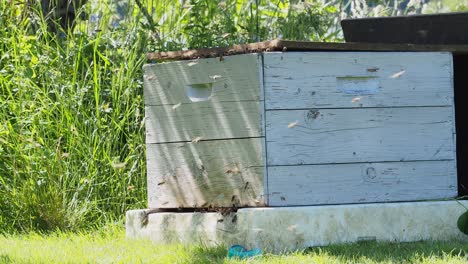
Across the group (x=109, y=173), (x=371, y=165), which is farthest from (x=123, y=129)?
(x=371, y=165)

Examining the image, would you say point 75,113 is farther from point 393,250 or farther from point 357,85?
point 393,250

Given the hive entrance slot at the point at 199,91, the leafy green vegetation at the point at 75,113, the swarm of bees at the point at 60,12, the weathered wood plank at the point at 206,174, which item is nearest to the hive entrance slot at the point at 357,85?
the weathered wood plank at the point at 206,174

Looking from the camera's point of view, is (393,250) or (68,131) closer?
(393,250)

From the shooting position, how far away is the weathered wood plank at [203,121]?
3250 mm

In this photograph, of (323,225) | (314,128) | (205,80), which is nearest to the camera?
(323,225)

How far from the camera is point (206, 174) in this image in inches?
136

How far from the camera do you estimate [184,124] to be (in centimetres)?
353

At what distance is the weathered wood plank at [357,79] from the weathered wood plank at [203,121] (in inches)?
4.0

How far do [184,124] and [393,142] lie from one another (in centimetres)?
93

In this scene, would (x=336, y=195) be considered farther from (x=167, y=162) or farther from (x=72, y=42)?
(x=72, y=42)

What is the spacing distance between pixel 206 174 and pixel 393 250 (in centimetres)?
90

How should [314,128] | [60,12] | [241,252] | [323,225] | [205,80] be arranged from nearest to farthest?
[241,252] → [323,225] → [314,128] → [205,80] → [60,12]

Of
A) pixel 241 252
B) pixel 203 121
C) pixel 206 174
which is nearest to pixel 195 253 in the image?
pixel 241 252

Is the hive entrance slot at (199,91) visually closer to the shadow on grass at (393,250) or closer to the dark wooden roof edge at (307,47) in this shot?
the dark wooden roof edge at (307,47)
